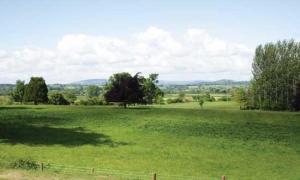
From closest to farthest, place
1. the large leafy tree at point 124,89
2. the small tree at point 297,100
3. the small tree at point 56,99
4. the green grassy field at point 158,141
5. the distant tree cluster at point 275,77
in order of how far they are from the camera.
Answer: the green grassy field at point 158,141
the large leafy tree at point 124,89
the small tree at point 297,100
the distant tree cluster at point 275,77
the small tree at point 56,99

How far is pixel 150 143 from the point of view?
53719 mm

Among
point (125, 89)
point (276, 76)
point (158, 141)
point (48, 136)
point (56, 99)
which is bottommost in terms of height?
point (158, 141)

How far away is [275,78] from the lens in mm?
105375

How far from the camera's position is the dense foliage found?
10081 centimetres

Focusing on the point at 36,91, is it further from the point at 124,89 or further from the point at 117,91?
the point at 124,89

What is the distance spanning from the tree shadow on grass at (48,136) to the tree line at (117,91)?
2811 cm

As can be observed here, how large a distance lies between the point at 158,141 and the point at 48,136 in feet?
53.4

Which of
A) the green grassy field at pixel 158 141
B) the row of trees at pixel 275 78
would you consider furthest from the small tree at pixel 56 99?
the row of trees at pixel 275 78

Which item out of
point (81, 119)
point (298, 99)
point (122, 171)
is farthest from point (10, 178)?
point (298, 99)

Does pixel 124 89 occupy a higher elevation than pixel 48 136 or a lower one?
higher

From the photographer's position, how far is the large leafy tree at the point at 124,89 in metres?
90.5

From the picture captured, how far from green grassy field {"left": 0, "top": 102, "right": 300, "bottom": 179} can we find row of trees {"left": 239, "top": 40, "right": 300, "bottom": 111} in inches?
875

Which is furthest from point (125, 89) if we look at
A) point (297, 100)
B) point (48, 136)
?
point (297, 100)

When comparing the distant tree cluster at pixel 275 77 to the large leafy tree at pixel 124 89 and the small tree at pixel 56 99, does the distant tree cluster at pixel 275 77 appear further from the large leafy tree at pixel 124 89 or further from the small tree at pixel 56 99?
the small tree at pixel 56 99
